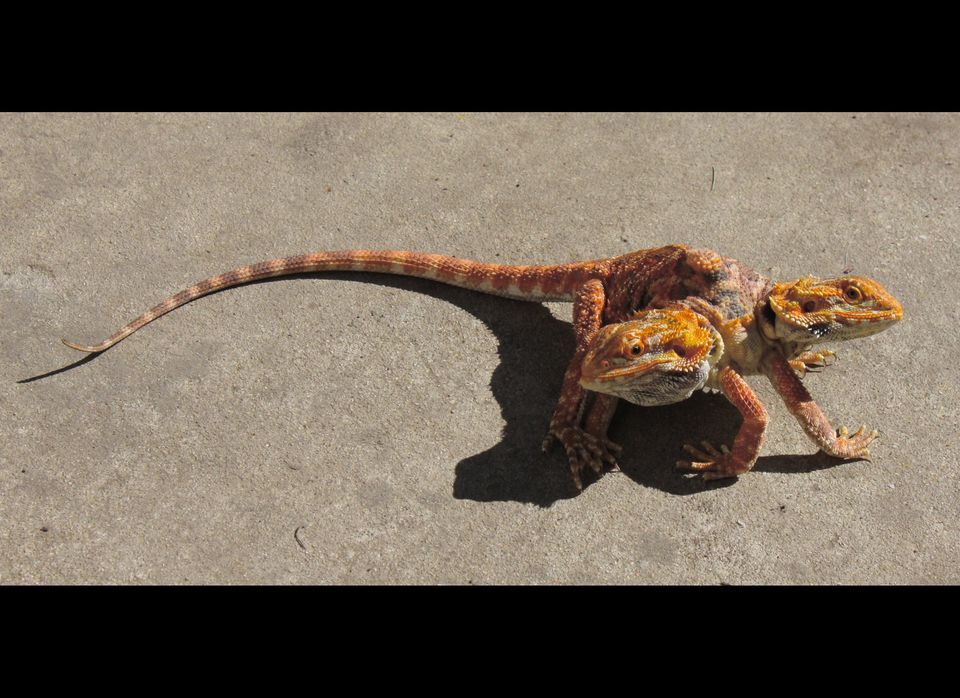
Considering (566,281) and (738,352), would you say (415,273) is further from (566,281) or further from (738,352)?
(738,352)

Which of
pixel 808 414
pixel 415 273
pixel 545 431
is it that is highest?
pixel 415 273

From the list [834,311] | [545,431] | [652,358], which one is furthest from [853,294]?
[545,431]

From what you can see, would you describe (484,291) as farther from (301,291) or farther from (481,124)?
(481,124)

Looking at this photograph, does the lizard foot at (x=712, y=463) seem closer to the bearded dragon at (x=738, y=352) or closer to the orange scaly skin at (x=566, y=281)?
the bearded dragon at (x=738, y=352)

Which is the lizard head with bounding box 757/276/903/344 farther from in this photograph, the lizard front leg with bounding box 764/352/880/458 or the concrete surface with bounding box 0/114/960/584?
the concrete surface with bounding box 0/114/960/584

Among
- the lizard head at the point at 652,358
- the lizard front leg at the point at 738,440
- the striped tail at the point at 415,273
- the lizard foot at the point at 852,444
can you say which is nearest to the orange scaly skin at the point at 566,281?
the striped tail at the point at 415,273

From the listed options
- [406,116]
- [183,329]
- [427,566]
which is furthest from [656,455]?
[406,116]
